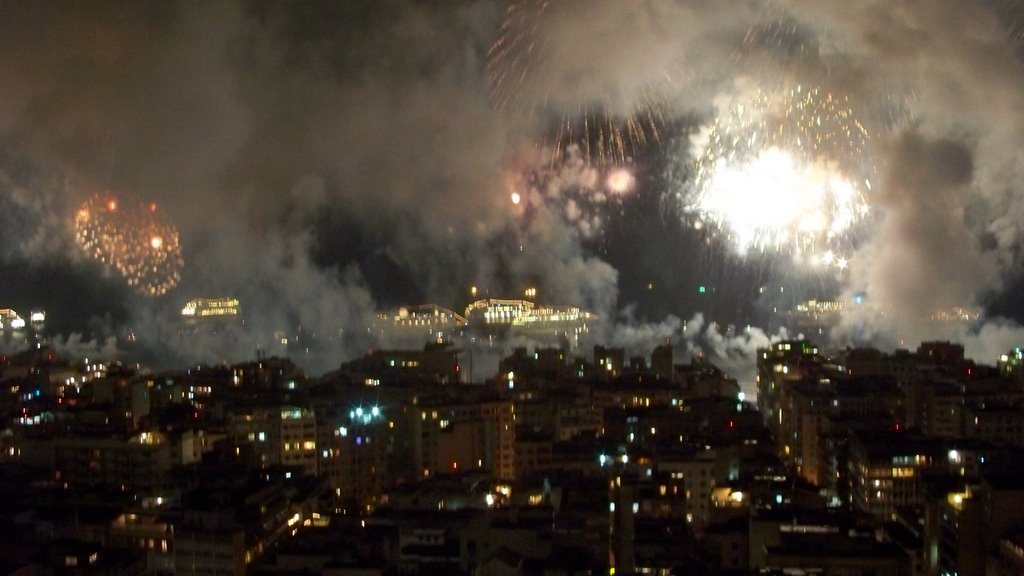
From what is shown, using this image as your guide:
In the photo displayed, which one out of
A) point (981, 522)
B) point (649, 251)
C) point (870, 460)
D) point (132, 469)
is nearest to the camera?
point (981, 522)

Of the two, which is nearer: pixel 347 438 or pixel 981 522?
pixel 981 522

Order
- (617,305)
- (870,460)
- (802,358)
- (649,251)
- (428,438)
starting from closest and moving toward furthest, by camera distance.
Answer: (870,460)
(428,438)
(802,358)
(649,251)
(617,305)

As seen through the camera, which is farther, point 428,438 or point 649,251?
point 649,251

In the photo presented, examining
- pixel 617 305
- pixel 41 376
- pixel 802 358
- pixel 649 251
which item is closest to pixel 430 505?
pixel 802 358

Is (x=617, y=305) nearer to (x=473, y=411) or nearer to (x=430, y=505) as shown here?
(x=473, y=411)

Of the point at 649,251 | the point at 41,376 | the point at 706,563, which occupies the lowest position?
the point at 706,563

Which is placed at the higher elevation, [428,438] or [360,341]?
[360,341]

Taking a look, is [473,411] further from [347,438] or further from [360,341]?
[360,341]

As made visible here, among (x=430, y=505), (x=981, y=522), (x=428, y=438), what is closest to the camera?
(x=981, y=522)

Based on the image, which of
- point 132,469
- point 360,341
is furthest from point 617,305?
point 132,469
